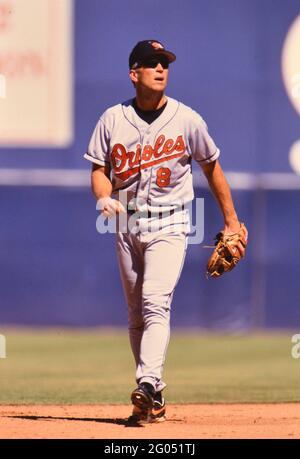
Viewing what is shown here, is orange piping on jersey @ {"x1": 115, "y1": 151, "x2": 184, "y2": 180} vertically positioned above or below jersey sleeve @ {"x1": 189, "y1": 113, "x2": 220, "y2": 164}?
below

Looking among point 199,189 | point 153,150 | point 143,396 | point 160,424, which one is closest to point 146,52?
point 153,150

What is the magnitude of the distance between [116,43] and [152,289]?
24.0 ft

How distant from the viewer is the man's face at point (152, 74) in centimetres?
539

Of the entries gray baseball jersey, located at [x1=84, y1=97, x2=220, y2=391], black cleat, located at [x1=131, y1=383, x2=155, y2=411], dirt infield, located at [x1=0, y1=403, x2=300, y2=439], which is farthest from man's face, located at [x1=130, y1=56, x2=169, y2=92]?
dirt infield, located at [x1=0, y1=403, x2=300, y2=439]

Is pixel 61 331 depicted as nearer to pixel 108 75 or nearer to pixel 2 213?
pixel 2 213

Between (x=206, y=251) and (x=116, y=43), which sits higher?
(x=116, y=43)

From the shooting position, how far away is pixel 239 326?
475 inches

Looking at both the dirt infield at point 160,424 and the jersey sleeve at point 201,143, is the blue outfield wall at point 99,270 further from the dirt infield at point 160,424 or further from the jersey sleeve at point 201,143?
the jersey sleeve at point 201,143

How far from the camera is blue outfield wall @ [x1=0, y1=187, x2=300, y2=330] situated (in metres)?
12.0

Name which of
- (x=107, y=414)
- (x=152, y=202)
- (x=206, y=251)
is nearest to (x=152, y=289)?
(x=152, y=202)

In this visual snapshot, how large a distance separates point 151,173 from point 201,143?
0.90ft

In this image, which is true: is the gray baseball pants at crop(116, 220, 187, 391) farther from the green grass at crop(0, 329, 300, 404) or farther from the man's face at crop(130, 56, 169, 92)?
the green grass at crop(0, 329, 300, 404)

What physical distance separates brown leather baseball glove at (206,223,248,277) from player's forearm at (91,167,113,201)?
2.12ft

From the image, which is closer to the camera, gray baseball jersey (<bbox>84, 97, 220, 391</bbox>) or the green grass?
gray baseball jersey (<bbox>84, 97, 220, 391</bbox>)
